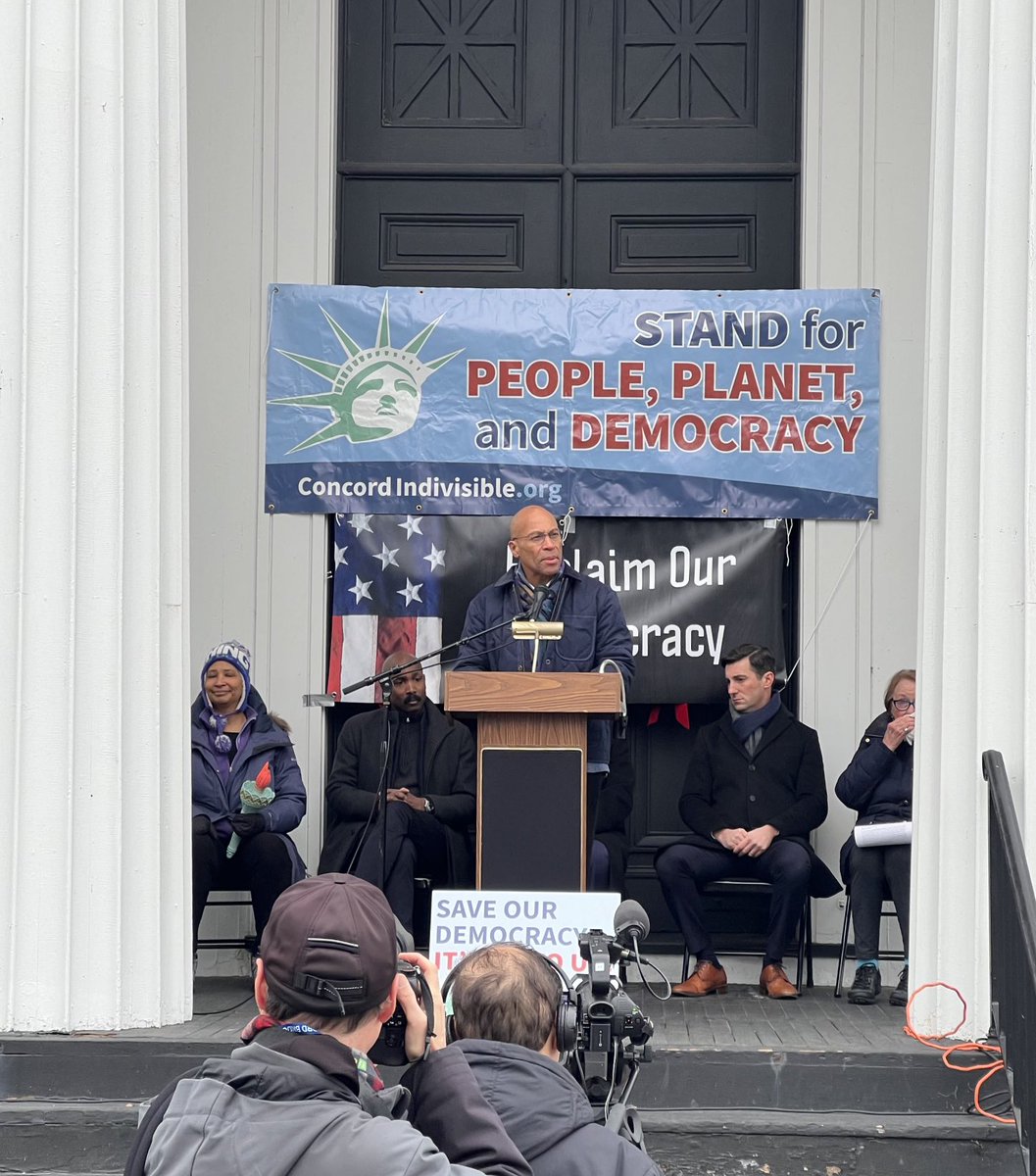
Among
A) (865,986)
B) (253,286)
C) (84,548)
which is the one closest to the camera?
(84,548)

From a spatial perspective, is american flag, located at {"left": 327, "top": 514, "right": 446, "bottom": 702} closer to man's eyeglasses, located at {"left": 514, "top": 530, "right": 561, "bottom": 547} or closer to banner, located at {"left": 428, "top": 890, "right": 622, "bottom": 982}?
man's eyeglasses, located at {"left": 514, "top": 530, "right": 561, "bottom": 547}

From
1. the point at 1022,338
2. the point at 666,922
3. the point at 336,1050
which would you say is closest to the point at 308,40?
the point at 1022,338

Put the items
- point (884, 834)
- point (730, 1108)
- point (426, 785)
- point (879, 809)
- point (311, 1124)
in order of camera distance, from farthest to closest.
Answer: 1. point (426, 785)
2. point (879, 809)
3. point (884, 834)
4. point (730, 1108)
5. point (311, 1124)

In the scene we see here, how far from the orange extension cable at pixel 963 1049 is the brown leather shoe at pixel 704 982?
1.14 metres

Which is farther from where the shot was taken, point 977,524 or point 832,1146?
point 977,524

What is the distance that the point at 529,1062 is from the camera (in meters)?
2.57

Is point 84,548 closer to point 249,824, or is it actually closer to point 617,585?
point 249,824

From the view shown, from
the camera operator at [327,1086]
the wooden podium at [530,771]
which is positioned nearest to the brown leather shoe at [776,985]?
the wooden podium at [530,771]

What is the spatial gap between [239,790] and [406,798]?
71cm

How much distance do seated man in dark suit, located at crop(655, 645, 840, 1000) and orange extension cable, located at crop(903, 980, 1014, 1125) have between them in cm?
115

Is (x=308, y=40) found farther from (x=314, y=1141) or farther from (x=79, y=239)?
(x=314, y=1141)

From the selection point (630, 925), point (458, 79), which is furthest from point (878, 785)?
point (630, 925)

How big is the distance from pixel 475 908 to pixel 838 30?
476cm

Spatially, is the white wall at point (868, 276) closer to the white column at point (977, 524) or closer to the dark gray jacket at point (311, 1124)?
the white column at point (977, 524)
